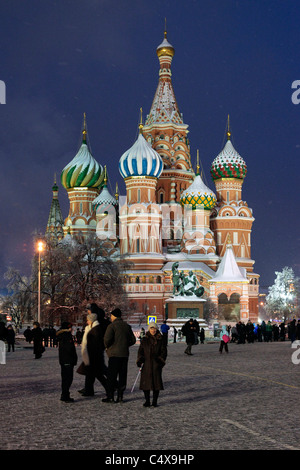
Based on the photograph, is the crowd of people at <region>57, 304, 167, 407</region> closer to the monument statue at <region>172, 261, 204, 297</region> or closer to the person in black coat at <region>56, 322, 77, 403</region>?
the person in black coat at <region>56, 322, 77, 403</region>

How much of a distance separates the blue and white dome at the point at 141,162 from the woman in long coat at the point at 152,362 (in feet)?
195

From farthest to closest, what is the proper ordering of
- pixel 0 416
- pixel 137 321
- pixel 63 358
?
pixel 137 321
pixel 63 358
pixel 0 416

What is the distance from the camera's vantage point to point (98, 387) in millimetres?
13617

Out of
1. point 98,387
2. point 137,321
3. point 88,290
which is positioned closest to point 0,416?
point 98,387

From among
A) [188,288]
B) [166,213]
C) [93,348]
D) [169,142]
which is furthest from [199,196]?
[93,348]

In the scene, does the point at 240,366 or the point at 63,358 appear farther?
the point at 240,366

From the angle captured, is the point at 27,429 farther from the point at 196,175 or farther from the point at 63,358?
the point at 196,175

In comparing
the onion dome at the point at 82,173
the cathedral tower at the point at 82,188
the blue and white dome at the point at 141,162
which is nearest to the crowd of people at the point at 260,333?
the blue and white dome at the point at 141,162

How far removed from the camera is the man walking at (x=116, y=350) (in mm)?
10883

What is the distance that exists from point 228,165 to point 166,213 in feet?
29.8

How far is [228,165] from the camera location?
253 feet

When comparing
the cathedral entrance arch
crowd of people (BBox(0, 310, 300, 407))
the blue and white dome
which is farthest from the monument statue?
crowd of people (BBox(0, 310, 300, 407))

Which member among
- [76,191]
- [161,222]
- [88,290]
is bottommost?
[88,290]

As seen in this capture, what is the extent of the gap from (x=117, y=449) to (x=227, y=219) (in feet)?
227
